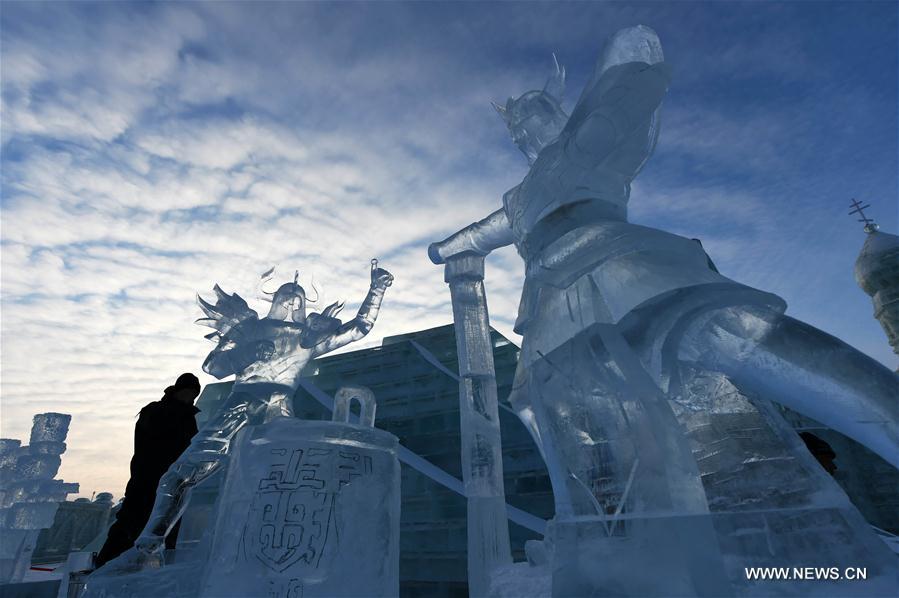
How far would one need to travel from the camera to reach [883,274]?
1273cm

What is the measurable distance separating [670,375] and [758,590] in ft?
2.05

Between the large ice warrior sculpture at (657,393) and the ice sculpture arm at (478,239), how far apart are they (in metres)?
0.50

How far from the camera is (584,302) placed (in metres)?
1.70

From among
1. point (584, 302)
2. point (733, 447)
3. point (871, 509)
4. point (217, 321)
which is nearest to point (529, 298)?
point (584, 302)

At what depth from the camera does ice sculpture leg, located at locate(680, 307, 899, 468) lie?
123 centimetres

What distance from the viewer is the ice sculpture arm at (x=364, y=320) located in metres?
3.04

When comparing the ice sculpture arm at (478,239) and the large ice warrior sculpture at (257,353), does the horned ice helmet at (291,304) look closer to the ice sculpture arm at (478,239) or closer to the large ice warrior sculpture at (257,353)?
the large ice warrior sculpture at (257,353)

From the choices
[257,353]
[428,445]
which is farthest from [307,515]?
[428,445]

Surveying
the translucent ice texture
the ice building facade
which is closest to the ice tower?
the ice building facade

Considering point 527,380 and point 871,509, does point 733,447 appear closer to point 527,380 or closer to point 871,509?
point 527,380

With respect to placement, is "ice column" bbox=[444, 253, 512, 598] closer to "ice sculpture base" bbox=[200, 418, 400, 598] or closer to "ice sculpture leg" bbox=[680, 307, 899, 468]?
"ice sculpture base" bbox=[200, 418, 400, 598]

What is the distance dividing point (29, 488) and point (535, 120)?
703 centimetres

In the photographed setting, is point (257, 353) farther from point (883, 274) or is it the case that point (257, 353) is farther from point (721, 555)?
point (883, 274)

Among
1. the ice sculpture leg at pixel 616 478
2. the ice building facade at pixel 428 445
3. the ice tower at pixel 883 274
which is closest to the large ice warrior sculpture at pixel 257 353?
the ice building facade at pixel 428 445
